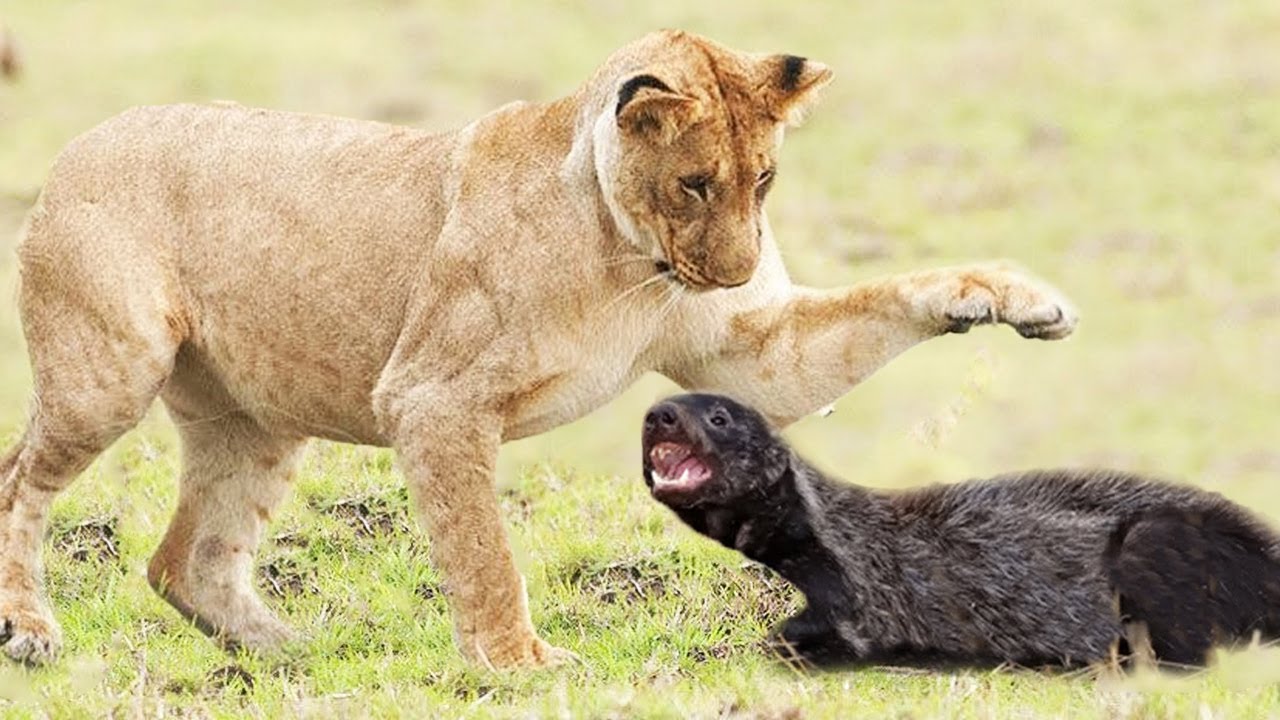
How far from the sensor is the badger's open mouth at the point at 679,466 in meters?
8.00

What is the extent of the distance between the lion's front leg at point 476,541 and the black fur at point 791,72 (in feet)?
4.43

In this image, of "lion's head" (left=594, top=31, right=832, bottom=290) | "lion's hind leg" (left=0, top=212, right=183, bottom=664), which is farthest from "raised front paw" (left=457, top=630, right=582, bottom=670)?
"lion's hind leg" (left=0, top=212, right=183, bottom=664)

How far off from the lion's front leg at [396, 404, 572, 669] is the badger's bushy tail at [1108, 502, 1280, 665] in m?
1.83

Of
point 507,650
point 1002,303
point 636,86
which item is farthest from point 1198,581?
point 636,86

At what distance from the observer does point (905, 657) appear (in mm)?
8000

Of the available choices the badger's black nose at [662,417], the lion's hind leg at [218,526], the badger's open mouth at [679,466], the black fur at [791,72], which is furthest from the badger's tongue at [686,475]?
the lion's hind leg at [218,526]

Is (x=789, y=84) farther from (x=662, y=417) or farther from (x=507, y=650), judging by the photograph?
(x=507, y=650)

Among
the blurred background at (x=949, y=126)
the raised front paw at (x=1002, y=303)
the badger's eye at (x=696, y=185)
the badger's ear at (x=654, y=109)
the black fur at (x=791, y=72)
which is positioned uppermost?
the black fur at (x=791, y=72)

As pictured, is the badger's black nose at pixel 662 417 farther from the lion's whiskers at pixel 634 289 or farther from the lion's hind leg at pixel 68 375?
the lion's hind leg at pixel 68 375

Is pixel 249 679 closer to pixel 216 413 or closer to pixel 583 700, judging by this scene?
pixel 216 413

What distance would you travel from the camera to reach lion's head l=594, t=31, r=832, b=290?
24.7ft

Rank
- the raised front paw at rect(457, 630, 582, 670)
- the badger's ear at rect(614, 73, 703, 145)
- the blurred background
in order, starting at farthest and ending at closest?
the blurred background < the raised front paw at rect(457, 630, 582, 670) < the badger's ear at rect(614, 73, 703, 145)

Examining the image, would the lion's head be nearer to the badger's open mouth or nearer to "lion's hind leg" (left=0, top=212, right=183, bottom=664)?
the badger's open mouth

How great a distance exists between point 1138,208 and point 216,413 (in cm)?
1302
